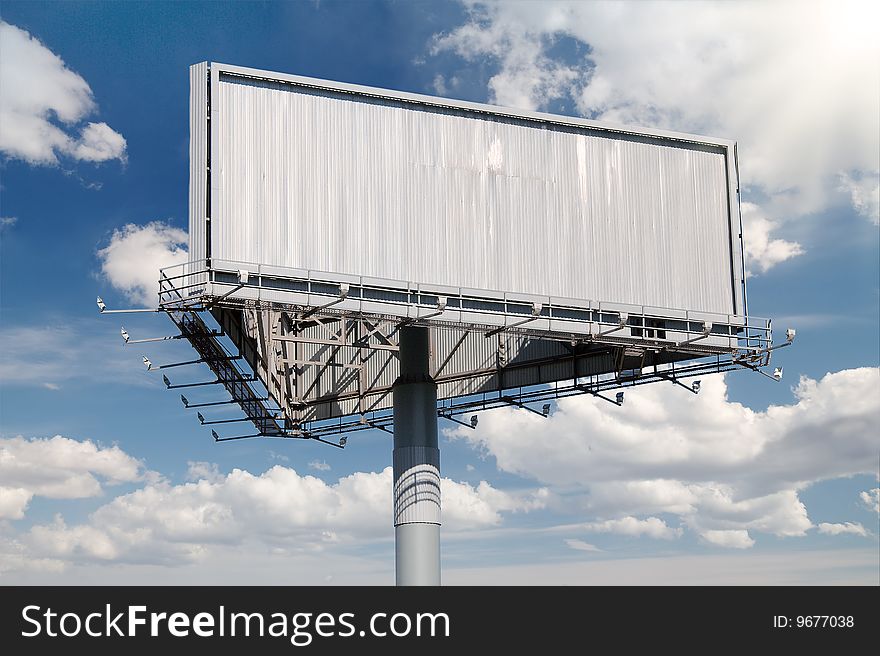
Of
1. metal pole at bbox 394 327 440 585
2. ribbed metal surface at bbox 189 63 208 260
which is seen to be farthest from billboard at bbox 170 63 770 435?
metal pole at bbox 394 327 440 585

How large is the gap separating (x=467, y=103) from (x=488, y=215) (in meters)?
5.06

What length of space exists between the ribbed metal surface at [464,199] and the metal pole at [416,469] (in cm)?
574

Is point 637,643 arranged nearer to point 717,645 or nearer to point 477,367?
point 717,645

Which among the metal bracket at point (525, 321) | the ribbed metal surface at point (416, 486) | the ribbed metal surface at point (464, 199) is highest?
the ribbed metal surface at point (464, 199)

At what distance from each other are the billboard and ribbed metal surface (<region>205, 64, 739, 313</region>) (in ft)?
0.25

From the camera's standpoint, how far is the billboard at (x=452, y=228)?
147ft

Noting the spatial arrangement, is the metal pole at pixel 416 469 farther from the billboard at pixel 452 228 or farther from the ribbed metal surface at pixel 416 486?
the billboard at pixel 452 228

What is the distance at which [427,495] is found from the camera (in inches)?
1988

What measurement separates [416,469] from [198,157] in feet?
54.3

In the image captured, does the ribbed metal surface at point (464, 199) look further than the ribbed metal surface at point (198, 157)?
Yes

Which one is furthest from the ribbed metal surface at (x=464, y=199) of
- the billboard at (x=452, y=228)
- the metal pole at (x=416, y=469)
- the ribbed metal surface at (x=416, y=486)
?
the ribbed metal surface at (x=416, y=486)

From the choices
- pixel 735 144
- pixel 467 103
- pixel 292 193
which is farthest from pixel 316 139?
pixel 735 144

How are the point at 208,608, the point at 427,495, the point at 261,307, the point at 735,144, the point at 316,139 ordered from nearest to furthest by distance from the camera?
1. the point at 208,608
2. the point at 261,307
3. the point at 316,139
4. the point at 427,495
5. the point at 735,144

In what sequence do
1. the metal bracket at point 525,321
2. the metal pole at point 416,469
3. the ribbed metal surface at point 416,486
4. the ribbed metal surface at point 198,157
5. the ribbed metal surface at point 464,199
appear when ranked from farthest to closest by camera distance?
the ribbed metal surface at point 416,486
the metal pole at point 416,469
the metal bracket at point 525,321
the ribbed metal surface at point 464,199
the ribbed metal surface at point 198,157
